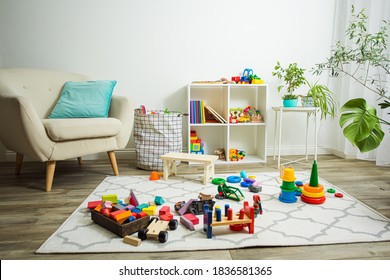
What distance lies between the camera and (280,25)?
9.84ft

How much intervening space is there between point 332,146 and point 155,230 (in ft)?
8.04

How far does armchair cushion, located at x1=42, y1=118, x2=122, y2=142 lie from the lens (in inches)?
75.7

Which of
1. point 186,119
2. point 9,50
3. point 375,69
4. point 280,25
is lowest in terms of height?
point 186,119

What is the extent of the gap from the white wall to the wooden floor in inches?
33.0

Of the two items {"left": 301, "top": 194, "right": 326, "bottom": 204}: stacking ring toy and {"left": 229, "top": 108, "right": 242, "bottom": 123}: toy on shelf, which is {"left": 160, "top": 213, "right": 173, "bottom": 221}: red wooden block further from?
{"left": 229, "top": 108, "right": 242, "bottom": 123}: toy on shelf

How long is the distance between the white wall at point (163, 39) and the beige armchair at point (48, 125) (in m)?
0.43

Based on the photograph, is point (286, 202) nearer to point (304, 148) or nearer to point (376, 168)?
point (376, 168)

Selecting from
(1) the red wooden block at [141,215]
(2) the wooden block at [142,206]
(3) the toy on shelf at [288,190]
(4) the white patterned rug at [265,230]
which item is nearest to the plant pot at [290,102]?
(4) the white patterned rug at [265,230]

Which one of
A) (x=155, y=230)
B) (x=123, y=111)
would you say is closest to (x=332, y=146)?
(x=123, y=111)

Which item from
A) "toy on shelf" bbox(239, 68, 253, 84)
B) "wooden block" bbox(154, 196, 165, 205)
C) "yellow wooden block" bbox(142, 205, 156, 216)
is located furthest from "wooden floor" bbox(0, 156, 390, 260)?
"toy on shelf" bbox(239, 68, 253, 84)

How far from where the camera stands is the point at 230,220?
1.36 metres

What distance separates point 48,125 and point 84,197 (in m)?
0.50

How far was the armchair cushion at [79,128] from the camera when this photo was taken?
6.31 ft
